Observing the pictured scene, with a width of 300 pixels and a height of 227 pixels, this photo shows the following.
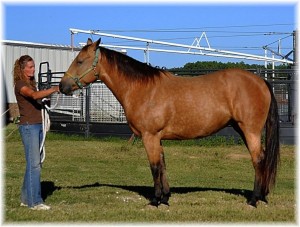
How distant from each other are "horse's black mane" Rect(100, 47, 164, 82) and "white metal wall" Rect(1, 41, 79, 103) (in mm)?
19146

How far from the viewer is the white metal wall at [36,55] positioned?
26.4 meters

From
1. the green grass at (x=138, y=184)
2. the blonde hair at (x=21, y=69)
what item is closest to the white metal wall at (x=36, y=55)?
the green grass at (x=138, y=184)

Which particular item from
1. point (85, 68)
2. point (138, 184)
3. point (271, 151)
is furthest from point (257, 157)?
point (138, 184)

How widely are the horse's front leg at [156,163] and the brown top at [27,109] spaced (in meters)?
1.46

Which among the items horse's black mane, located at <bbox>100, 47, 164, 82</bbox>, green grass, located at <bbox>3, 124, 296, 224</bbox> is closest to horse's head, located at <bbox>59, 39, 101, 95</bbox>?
horse's black mane, located at <bbox>100, 47, 164, 82</bbox>

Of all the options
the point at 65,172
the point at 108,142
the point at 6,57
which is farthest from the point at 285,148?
the point at 6,57

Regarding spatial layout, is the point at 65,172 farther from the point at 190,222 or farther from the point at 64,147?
the point at 190,222

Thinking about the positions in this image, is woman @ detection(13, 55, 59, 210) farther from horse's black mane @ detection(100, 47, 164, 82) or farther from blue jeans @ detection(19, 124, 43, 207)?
horse's black mane @ detection(100, 47, 164, 82)

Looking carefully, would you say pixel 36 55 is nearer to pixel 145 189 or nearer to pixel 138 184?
pixel 138 184

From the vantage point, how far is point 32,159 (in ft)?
22.9

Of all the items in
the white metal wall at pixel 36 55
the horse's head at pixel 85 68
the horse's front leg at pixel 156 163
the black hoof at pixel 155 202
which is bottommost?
the black hoof at pixel 155 202

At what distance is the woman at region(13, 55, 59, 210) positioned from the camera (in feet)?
22.8

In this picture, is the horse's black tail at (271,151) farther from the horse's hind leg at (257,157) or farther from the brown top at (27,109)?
the brown top at (27,109)

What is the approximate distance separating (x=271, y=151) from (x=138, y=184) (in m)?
2.96
